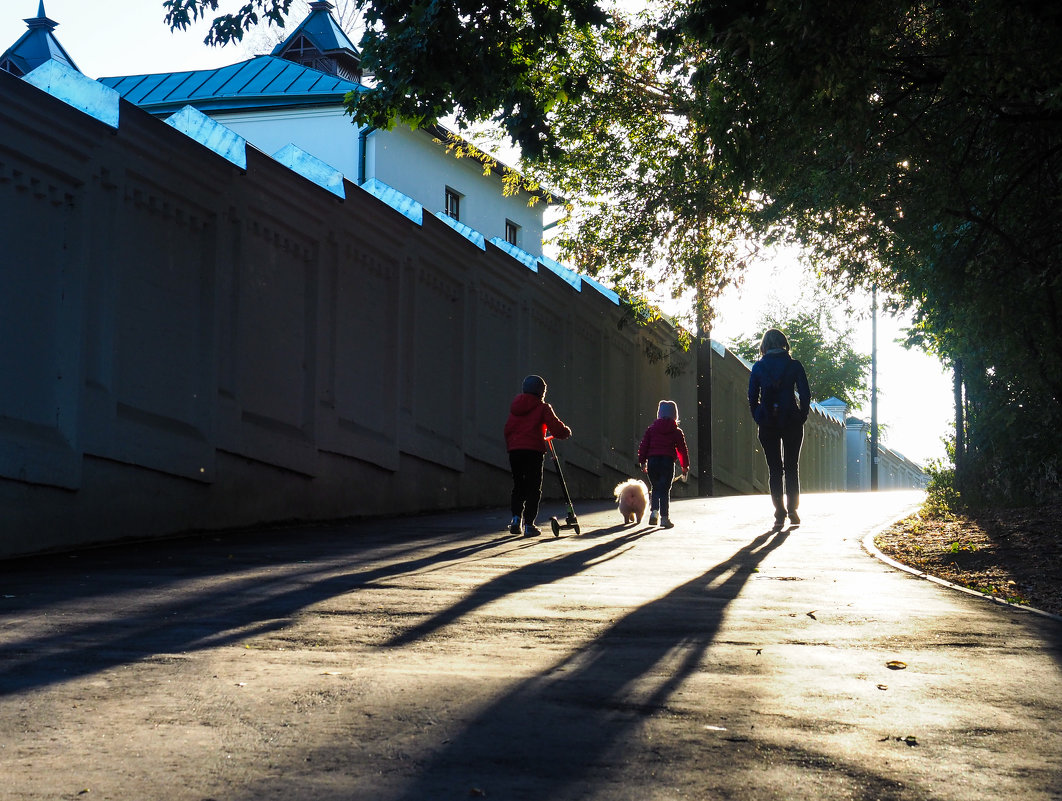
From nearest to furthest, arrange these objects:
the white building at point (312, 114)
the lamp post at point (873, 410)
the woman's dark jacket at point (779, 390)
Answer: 1. the woman's dark jacket at point (779, 390)
2. the white building at point (312, 114)
3. the lamp post at point (873, 410)

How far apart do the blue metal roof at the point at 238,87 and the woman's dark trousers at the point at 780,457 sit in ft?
58.7

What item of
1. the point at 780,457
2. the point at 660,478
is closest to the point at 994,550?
the point at 780,457

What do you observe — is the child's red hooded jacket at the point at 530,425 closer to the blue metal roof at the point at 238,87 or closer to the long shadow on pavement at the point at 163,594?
the long shadow on pavement at the point at 163,594

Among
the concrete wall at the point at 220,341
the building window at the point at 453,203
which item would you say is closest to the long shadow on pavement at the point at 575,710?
the concrete wall at the point at 220,341

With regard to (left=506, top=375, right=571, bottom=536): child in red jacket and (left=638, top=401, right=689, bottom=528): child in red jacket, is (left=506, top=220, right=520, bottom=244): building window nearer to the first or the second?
(left=638, top=401, right=689, bottom=528): child in red jacket

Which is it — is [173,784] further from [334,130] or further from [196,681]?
[334,130]

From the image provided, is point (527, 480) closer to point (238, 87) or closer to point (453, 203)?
point (238, 87)

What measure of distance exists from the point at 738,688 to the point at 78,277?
7.85 metres

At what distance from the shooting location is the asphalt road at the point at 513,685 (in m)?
3.69

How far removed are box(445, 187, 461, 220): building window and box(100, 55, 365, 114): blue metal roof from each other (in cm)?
416

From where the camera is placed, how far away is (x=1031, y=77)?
8133 millimetres

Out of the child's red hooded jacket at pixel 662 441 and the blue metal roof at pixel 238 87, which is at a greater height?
the blue metal roof at pixel 238 87

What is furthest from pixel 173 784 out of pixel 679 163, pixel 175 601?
pixel 679 163

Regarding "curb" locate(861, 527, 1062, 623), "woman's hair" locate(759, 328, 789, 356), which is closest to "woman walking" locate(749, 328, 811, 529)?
"woman's hair" locate(759, 328, 789, 356)
